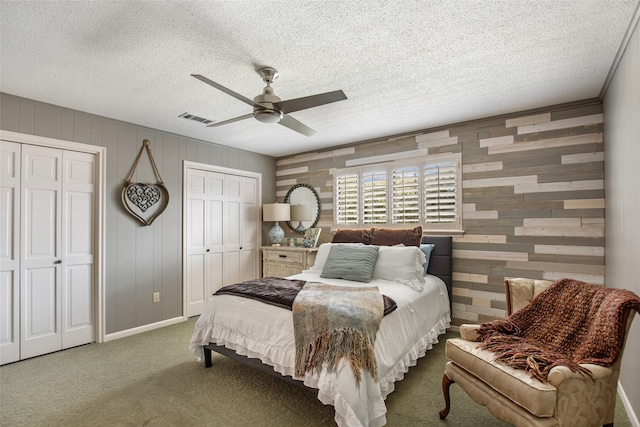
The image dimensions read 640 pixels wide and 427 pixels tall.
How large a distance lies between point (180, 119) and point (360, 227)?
2.69 meters

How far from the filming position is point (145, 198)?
3.92m

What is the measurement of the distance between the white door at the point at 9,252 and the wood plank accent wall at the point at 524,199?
4284 millimetres

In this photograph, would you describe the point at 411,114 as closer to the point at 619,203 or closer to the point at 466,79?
the point at 466,79

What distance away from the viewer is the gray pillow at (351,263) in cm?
325

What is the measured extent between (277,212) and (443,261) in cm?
253

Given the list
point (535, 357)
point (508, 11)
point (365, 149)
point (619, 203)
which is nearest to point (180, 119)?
point (365, 149)

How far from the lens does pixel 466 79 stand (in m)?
2.68

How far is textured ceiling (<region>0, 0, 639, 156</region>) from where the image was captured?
1850 millimetres

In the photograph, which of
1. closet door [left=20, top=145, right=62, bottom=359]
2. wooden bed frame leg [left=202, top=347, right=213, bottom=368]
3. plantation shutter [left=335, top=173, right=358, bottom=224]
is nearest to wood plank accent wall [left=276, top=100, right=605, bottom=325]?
plantation shutter [left=335, top=173, right=358, bottom=224]

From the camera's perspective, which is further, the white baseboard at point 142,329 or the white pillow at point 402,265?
the white baseboard at point 142,329

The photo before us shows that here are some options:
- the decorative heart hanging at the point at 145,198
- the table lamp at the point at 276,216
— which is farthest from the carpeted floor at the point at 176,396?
the table lamp at the point at 276,216

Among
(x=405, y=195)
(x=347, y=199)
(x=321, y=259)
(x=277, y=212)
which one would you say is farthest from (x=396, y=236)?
(x=277, y=212)

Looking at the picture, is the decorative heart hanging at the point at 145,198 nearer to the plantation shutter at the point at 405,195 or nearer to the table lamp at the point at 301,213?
the table lamp at the point at 301,213

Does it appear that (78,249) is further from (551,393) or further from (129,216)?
(551,393)
